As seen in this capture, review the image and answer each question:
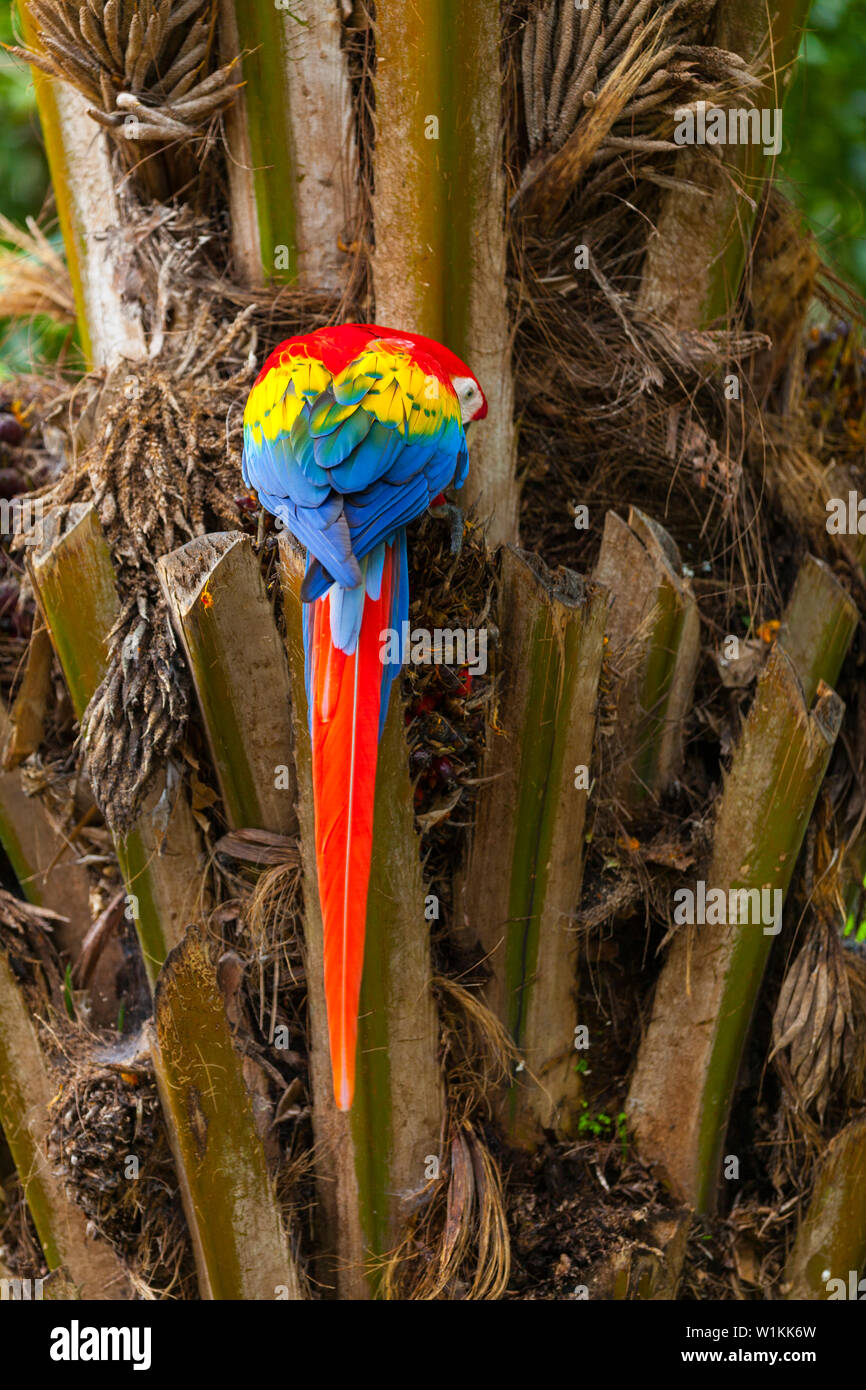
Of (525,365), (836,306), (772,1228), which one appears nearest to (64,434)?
(525,365)

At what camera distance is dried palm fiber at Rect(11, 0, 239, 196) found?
7.32 feet

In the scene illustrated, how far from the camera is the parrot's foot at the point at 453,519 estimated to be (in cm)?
207

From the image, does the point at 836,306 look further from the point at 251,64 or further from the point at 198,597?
the point at 198,597

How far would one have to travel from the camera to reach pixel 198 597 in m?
1.99

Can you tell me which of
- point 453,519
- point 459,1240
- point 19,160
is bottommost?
point 459,1240

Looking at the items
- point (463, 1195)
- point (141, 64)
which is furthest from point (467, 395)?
point (463, 1195)

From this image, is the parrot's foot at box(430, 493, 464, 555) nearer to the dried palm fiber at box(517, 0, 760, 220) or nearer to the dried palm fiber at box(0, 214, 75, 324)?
the dried palm fiber at box(517, 0, 760, 220)

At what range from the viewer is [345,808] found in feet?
5.74

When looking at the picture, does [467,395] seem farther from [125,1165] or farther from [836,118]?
[836,118]

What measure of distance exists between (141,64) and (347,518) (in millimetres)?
1212

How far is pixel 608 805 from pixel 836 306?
4.62 feet

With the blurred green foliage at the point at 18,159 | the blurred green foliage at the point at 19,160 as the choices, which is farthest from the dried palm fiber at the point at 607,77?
the blurred green foliage at the point at 18,159

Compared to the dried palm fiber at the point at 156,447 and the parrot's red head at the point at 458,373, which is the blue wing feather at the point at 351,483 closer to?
the parrot's red head at the point at 458,373

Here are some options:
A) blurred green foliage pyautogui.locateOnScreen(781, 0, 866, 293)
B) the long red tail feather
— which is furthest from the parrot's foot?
blurred green foliage pyautogui.locateOnScreen(781, 0, 866, 293)
